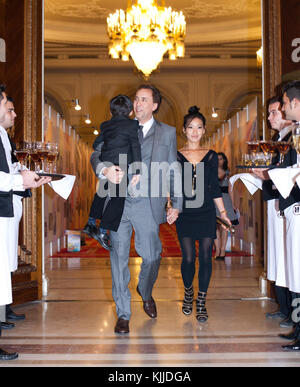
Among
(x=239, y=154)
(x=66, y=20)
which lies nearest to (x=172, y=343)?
(x=239, y=154)

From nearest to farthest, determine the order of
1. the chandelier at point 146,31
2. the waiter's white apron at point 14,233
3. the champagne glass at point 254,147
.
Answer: the champagne glass at point 254,147 → the waiter's white apron at point 14,233 → the chandelier at point 146,31

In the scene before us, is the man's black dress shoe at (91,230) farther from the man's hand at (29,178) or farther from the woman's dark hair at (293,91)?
the woman's dark hair at (293,91)

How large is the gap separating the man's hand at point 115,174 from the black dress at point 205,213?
33.3 inches

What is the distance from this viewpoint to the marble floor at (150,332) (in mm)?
2953

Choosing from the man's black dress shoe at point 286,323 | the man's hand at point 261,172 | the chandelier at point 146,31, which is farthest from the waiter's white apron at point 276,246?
the chandelier at point 146,31

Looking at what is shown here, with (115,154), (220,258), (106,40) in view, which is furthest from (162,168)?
(106,40)

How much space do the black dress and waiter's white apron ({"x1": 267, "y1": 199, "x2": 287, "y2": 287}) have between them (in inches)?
19.0

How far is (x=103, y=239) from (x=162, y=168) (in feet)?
2.45

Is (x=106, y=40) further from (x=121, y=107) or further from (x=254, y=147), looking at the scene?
(x=254, y=147)

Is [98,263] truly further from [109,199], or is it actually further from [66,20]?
[66,20]

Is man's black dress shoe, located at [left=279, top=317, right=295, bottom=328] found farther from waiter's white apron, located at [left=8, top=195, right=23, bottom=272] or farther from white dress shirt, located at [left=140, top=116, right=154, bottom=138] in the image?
waiter's white apron, located at [left=8, top=195, right=23, bottom=272]

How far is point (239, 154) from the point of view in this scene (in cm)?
1067

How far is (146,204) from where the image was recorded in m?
3.67

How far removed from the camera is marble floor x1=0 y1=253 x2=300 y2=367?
9.69 ft
